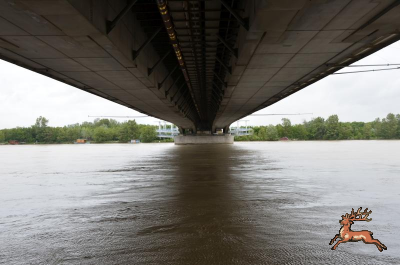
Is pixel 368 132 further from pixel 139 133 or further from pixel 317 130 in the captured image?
pixel 139 133

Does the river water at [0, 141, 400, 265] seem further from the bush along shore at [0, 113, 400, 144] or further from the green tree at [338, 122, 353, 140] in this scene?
the green tree at [338, 122, 353, 140]

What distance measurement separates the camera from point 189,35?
15.7m

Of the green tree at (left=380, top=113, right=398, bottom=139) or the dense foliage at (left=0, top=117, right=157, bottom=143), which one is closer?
the dense foliage at (left=0, top=117, right=157, bottom=143)

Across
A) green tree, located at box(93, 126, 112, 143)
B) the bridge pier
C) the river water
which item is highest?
green tree, located at box(93, 126, 112, 143)

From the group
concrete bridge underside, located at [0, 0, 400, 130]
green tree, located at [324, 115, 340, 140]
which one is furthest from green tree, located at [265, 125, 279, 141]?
concrete bridge underside, located at [0, 0, 400, 130]

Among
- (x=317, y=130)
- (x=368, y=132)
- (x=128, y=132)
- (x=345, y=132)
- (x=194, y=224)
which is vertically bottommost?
(x=194, y=224)

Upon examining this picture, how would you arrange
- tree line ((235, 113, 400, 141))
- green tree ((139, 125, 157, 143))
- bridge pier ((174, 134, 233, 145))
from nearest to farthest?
bridge pier ((174, 134, 233, 145))
tree line ((235, 113, 400, 141))
green tree ((139, 125, 157, 143))

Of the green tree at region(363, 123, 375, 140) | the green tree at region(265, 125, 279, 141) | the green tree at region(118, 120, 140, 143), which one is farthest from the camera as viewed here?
the green tree at region(265, 125, 279, 141)

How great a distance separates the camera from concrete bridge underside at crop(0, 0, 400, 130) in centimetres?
1115

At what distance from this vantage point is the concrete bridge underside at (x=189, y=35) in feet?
36.6

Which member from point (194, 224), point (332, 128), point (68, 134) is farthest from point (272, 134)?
point (194, 224)

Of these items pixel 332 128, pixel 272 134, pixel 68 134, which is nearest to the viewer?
pixel 68 134

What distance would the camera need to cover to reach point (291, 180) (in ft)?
42.7

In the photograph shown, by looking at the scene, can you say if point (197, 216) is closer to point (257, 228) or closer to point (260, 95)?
point (257, 228)
